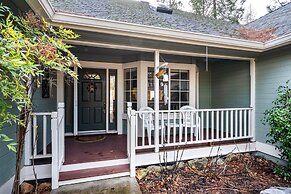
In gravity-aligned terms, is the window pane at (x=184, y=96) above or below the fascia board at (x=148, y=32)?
below

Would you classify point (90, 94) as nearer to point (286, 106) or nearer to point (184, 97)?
point (184, 97)

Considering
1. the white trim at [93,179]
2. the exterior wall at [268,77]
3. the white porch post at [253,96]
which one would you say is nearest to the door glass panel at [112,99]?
the white trim at [93,179]

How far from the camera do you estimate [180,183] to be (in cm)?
355

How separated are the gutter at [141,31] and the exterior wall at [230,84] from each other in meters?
1.21

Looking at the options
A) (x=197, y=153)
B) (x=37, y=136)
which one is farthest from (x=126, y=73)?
(x=37, y=136)

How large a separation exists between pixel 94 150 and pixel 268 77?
4.69m

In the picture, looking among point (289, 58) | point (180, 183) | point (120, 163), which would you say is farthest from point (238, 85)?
point (120, 163)

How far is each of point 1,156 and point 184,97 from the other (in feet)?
15.8

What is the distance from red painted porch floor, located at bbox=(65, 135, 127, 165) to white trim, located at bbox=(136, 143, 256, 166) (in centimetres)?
44

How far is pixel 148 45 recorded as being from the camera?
155 inches

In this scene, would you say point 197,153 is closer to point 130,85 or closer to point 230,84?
point 130,85

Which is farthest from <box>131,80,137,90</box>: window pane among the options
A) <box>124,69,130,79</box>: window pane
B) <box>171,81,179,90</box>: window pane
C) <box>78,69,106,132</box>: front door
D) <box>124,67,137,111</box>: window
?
<box>171,81,179,90</box>: window pane

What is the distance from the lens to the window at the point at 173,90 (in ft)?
18.5

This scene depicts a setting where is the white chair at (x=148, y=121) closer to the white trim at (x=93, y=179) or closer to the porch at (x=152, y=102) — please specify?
the porch at (x=152, y=102)
